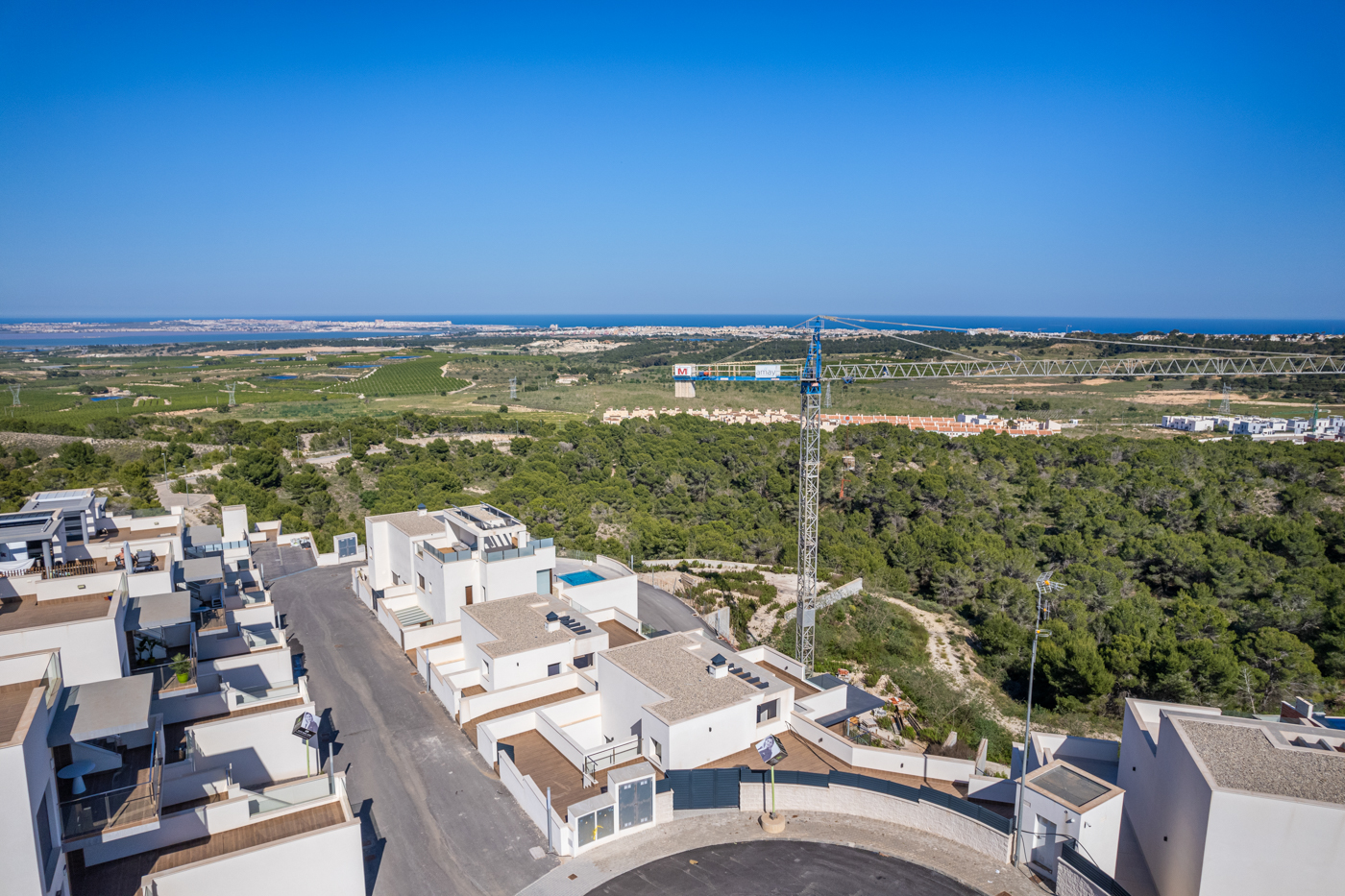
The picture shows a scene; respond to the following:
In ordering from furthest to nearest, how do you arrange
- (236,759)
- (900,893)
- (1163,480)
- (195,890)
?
(1163,480), (236,759), (900,893), (195,890)

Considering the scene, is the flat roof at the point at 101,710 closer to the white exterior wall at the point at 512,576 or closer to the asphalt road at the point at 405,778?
the asphalt road at the point at 405,778

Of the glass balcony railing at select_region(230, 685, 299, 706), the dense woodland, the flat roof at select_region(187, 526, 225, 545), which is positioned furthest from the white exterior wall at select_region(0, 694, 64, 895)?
the dense woodland

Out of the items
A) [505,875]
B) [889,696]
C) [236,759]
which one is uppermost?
[236,759]

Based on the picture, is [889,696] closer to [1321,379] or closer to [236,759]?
[236,759]

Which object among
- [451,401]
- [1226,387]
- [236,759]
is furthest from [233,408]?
[1226,387]

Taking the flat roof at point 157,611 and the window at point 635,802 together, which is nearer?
the window at point 635,802

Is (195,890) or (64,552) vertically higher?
(64,552)

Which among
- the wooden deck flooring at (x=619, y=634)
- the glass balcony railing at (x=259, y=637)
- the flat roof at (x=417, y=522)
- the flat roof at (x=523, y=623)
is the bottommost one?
the wooden deck flooring at (x=619, y=634)

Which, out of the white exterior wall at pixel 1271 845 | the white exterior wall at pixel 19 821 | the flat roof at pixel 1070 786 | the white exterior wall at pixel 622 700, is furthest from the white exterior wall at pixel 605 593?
the white exterior wall at pixel 1271 845
